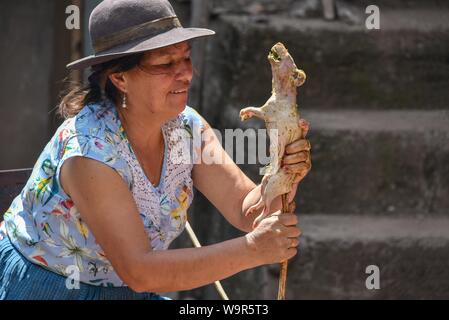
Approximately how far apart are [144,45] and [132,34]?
69 mm

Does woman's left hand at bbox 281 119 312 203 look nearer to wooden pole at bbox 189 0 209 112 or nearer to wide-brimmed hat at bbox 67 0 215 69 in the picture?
wide-brimmed hat at bbox 67 0 215 69

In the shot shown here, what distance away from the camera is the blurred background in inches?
192

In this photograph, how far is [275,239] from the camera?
9.79 ft

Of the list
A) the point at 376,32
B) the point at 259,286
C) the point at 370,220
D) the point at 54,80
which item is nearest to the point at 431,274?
the point at 370,220

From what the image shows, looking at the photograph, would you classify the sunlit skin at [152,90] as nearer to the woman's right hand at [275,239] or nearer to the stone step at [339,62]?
the woman's right hand at [275,239]

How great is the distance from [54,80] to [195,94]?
0.82m

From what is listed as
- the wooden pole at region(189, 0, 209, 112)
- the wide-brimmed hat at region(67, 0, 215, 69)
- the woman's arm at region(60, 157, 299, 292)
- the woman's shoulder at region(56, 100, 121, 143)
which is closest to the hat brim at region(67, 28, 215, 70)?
the wide-brimmed hat at region(67, 0, 215, 69)

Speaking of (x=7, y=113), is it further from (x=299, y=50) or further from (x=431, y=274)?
(x=431, y=274)

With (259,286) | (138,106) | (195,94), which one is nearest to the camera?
(138,106)

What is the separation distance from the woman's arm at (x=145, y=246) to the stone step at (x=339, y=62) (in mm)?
1990

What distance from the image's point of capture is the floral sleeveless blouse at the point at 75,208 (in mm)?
3193

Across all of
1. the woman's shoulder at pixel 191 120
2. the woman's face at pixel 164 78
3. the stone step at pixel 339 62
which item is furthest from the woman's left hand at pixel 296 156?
the stone step at pixel 339 62

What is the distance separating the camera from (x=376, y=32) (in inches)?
201
